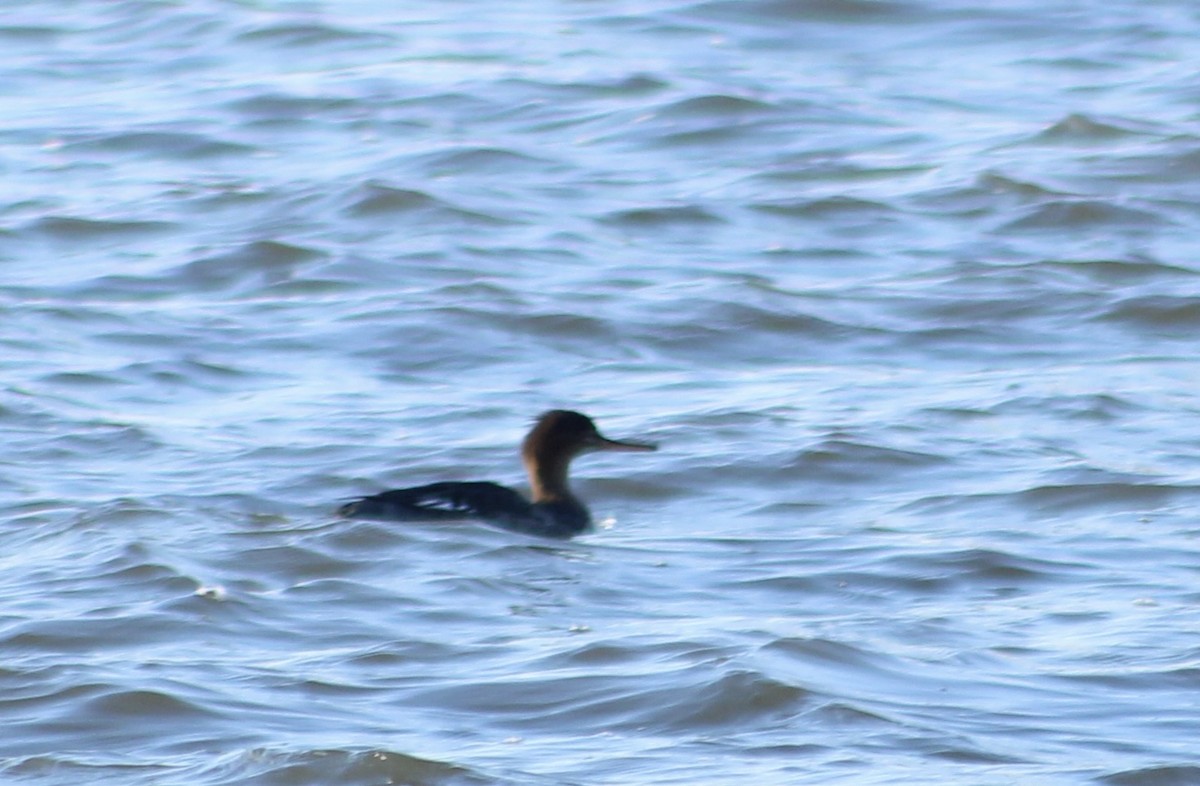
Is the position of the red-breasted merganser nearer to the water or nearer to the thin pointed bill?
the thin pointed bill

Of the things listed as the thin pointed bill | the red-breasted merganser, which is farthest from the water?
the thin pointed bill

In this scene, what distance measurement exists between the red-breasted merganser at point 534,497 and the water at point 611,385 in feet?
0.34

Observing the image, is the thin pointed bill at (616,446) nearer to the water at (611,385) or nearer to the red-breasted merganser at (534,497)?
the red-breasted merganser at (534,497)

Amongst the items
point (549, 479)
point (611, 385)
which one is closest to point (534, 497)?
point (549, 479)

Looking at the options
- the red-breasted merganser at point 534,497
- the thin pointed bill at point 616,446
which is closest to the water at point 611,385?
the red-breasted merganser at point 534,497

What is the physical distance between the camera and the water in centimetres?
596

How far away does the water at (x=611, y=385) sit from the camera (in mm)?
5961

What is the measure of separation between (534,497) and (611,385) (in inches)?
52.8

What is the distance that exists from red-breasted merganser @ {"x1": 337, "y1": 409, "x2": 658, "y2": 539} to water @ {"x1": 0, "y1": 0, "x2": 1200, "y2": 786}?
10 centimetres

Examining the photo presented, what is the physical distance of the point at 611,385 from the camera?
10000 mm

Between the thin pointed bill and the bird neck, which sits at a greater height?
the thin pointed bill

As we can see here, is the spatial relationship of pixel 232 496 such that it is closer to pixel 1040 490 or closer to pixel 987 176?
pixel 1040 490

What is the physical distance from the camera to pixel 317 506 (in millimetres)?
8320

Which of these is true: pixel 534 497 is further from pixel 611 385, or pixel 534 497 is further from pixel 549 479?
pixel 611 385
